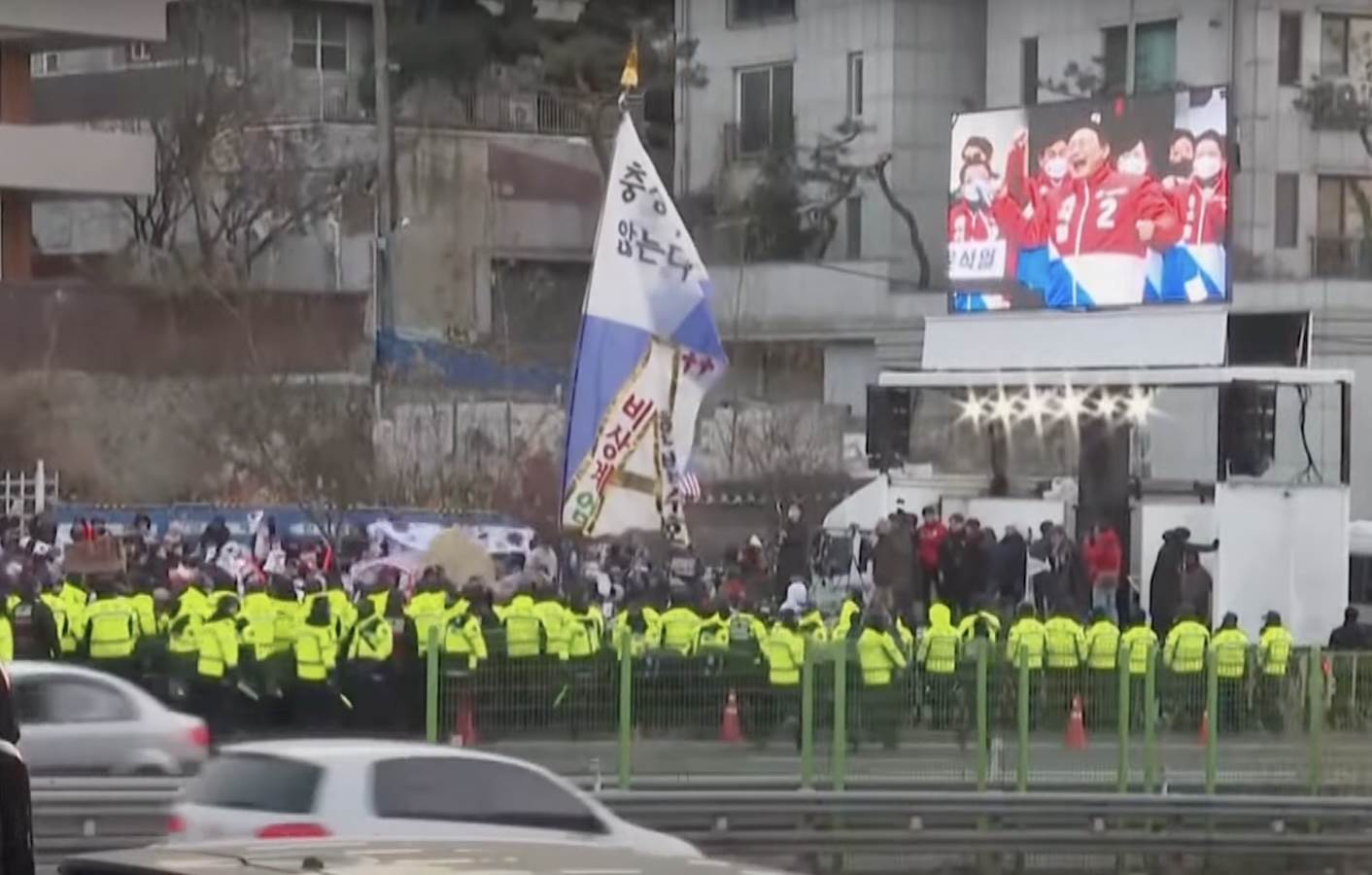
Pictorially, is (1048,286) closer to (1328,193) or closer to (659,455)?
(659,455)

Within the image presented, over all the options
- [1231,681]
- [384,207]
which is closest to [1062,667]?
[1231,681]

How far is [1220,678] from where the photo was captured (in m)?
22.8

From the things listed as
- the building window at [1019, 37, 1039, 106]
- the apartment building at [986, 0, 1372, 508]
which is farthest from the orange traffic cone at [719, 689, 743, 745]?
the building window at [1019, 37, 1039, 106]

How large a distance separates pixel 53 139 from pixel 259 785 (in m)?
39.5

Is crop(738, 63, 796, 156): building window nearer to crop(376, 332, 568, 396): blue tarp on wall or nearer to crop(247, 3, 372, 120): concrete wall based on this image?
crop(247, 3, 372, 120): concrete wall

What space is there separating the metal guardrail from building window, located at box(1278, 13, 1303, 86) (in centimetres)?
3776

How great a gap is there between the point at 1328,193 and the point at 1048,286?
1982 centimetres

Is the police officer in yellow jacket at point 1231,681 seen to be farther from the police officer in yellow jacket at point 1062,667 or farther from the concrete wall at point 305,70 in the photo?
the concrete wall at point 305,70

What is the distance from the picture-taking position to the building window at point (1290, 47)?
5638 cm

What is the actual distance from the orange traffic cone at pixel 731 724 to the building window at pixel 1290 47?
36997 mm

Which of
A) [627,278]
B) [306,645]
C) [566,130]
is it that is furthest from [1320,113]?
[306,645]

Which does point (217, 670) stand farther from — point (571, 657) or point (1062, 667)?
point (1062, 667)

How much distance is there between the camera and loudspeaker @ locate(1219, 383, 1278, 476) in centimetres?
3288

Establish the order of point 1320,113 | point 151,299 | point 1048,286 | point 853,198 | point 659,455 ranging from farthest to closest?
point 853,198 → point 1320,113 → point 151,299 → point 1048,286 → point 659,455
